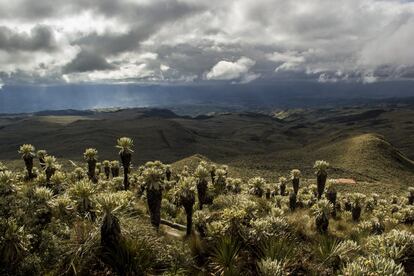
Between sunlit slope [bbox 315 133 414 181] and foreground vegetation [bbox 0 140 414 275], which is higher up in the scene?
foreground vegetation [bbox 0 140 414 275]

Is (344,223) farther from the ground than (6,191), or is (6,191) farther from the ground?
(6,191)

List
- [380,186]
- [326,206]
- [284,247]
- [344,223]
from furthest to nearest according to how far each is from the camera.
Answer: [380,186] < [344,223] < [326,206] < [284,247]

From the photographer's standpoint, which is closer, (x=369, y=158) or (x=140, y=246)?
(x=140, y=246)

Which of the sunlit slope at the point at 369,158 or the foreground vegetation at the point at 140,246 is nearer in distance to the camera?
the foreground vegetation at the point at 140,246

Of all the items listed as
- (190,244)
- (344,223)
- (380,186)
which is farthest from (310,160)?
(190,244)

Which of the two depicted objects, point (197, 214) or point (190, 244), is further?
point (197, 214)

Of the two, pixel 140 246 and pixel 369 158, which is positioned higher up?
pixel 140 246

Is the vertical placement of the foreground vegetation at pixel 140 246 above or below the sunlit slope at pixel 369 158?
above

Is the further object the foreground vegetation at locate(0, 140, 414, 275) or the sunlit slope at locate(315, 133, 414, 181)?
the sunlit slope at locate(315, 133, 414, 181)

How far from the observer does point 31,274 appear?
14133 millimetres

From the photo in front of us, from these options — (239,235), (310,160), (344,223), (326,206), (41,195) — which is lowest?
(310,160)

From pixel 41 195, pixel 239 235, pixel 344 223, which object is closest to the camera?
pixel 239 235

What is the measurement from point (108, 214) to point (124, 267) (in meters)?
2.18

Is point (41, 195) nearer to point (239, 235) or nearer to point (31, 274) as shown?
point (31, 274)
